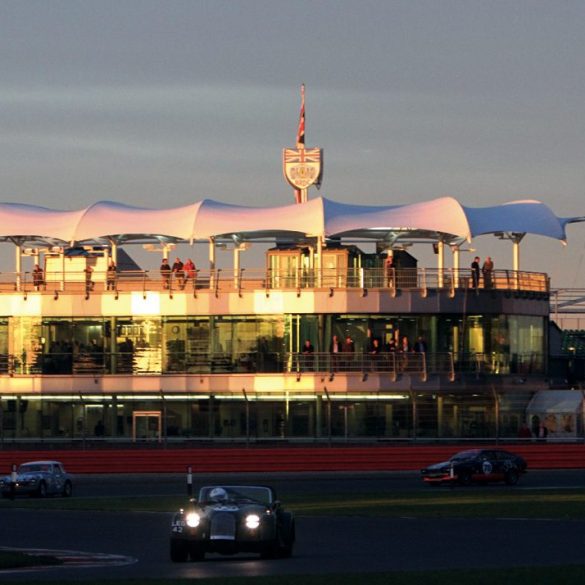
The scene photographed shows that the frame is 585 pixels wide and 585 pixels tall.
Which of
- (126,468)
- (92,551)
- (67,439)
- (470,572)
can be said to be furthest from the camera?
(67,439)

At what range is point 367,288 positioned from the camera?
3002 inches

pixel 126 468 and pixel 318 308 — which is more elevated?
pixel 318 308

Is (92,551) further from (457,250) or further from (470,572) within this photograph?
(457,250)

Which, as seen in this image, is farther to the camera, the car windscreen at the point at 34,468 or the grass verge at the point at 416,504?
the car windscreen at the point at 34,468

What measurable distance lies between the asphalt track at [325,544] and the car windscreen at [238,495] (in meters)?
1.05

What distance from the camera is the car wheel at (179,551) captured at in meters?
27.3

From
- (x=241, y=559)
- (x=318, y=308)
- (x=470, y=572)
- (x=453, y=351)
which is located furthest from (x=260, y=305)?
(x=470, y=572)

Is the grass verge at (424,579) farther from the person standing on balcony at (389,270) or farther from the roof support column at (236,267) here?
the roof support column at (236,267)

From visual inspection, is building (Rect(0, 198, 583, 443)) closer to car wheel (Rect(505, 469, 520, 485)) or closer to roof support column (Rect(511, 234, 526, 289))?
roof support column (Rect(511, 234, 526, 289))

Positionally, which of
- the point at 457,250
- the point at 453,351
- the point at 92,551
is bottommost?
the point at 92,551

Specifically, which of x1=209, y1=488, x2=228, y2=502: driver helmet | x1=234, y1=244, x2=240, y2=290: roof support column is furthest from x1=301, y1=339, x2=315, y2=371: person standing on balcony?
x1=209, y1=488, x2=228, y2=502: driver helmet

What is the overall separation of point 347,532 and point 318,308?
4256cm

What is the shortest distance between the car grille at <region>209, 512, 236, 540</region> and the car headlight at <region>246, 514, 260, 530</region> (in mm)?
238

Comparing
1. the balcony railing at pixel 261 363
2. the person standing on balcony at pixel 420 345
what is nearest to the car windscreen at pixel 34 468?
the balcony railing at pixel 261 363
